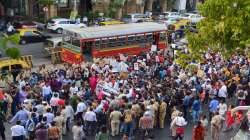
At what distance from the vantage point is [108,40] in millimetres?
30984

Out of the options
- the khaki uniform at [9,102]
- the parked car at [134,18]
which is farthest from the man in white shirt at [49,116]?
the parked car at [134,18]

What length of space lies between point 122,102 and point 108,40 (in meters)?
13.9

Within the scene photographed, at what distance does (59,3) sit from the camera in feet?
163

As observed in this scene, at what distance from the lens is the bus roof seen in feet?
98.4

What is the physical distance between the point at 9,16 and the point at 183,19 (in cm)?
1746

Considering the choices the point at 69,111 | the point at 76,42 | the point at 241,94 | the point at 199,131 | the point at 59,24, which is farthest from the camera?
the point at 59,24

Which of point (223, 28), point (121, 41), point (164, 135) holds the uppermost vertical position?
point (223, 28)

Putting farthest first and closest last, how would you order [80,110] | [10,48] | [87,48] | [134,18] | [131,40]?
[134,18] → [131,40] → [87,48] → [80,110] → [10,48]

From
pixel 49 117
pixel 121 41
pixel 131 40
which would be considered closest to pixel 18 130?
pixel 49 117

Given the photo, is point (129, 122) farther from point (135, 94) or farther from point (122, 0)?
point (122, 0)

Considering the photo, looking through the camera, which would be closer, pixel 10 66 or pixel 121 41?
pixel 10 66

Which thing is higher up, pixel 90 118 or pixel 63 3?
pixel 63 3

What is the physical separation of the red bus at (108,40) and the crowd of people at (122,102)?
5846 mm

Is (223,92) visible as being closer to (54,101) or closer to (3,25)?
(54,101)
